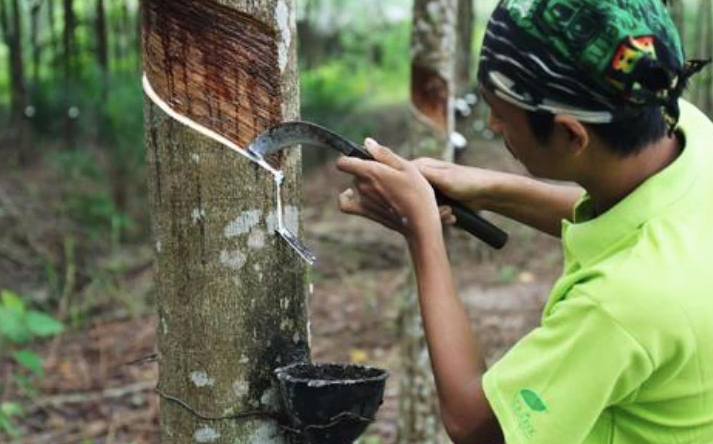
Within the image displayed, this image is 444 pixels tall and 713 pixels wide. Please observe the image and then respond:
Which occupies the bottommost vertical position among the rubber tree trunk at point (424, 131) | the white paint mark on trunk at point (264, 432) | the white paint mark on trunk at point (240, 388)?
the rubber tree trunk at point (424, 131)

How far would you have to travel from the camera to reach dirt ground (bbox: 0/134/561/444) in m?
5.17

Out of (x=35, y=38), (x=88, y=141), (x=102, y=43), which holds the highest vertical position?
(x=102, y=43)

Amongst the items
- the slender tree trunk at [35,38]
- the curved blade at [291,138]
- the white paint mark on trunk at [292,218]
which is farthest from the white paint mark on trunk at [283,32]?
the slender tree trunk at [35,38]

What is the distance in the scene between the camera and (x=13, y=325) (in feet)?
15.6

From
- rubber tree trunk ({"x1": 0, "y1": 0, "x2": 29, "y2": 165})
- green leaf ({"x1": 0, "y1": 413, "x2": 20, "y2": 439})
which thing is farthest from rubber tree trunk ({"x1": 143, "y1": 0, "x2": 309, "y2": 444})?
rubber tree trunk ({"x1": 0, "y1": 0, "x2": 29, "y2": 165})

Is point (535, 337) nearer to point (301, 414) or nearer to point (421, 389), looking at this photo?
point (301, 414)

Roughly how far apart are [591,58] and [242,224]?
68 cm

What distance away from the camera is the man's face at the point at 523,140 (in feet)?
5.38

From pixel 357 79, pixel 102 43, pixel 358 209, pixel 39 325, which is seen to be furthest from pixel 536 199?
pixel 357 79

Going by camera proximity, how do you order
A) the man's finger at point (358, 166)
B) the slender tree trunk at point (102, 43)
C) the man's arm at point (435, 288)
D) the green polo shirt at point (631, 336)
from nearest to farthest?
1. the green polo shirt at point (631, 336)
2. the man's arm at point (435, 288)
3. the man's finger at point (358, 166)
4. the slender tree trunk at point (102, 43)

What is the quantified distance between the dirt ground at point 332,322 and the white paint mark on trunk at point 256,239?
2.98 meters

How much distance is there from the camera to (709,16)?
793cm

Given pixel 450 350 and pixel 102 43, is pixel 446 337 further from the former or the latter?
pixel 102 43

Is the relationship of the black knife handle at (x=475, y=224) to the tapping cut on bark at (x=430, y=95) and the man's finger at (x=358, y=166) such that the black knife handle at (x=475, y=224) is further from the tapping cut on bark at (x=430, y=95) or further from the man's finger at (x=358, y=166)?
the tapping cut on bark at (x=430, y=95)
